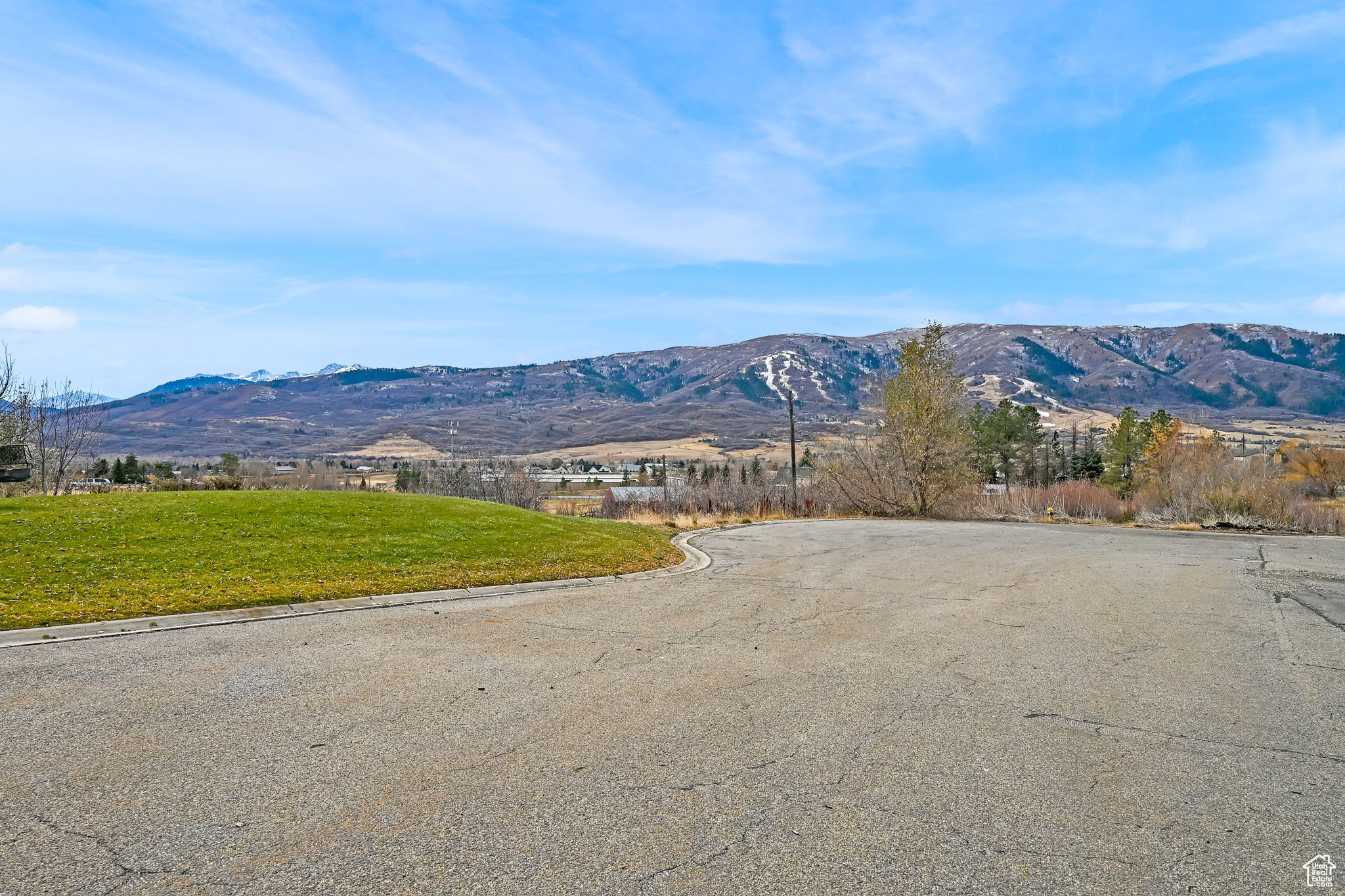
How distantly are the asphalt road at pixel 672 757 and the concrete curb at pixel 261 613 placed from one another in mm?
312

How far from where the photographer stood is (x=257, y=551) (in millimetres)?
10789

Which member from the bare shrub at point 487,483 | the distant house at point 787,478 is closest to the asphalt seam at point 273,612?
the distant house at point 787,478

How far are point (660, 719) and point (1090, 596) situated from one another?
25.0 feet

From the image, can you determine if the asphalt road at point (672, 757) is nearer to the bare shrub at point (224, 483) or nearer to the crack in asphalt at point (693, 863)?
the crack in asphalt at point (693, 863)

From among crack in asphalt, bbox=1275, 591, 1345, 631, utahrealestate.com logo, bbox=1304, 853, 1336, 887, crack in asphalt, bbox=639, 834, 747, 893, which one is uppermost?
crack in asphalt, bbox=639, 834, 747, 893

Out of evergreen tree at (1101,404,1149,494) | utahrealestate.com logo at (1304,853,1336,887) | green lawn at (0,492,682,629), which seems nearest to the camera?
utahrealestate.com logo at (1304,853,1336,887)

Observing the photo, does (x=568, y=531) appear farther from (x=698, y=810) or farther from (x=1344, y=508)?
(x=1344, y=508)


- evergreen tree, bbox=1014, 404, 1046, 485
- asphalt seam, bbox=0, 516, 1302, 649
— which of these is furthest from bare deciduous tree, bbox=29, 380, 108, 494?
evergreen tree, bbox=1014, 404, 1046, 485

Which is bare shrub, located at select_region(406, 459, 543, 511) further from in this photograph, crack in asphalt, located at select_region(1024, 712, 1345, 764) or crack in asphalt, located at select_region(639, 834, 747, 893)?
crack in asphalt, located at select_region(639, 834, 747, 893)

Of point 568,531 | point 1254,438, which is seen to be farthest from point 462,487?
→ point 1254,438

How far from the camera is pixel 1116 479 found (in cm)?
6475

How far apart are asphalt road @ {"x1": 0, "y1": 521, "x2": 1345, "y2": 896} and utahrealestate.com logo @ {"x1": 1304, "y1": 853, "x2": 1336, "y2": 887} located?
40 mm

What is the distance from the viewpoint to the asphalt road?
3.38m

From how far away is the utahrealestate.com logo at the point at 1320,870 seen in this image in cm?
333
